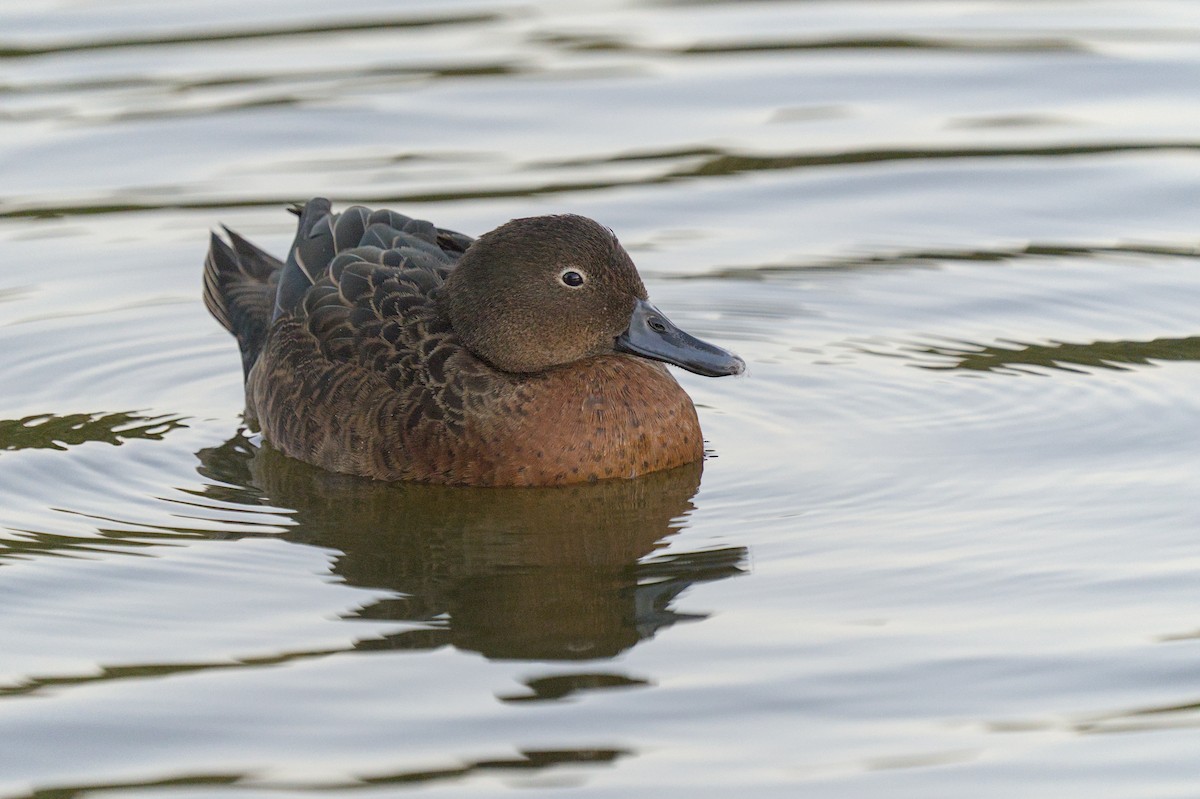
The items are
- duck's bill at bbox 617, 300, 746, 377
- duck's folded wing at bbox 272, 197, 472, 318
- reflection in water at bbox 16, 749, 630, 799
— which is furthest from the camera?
duck's folded wing at bbox 272, 197, 472, 318

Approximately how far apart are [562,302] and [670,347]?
504 mm

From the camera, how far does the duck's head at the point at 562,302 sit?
884 centimetres

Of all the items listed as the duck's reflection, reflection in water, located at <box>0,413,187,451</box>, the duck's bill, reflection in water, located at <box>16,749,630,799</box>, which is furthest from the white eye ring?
reflection in water, located at <box>16,749,630,799</box>

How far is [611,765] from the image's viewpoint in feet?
20.0

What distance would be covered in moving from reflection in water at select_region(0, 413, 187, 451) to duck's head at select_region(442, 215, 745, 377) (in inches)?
69.5

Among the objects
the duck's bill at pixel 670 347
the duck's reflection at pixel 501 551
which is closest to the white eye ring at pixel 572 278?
the duck's bill at pixel 670 347

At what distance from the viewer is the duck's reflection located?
7.21 meters

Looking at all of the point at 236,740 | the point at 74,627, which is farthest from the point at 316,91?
the point at 236,740

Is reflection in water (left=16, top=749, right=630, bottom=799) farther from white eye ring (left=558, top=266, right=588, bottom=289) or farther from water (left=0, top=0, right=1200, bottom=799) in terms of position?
white eye ring (left=558, top=266, right=588, bottom=289)

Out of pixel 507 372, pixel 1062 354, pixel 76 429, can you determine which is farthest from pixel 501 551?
pixel 1062 354

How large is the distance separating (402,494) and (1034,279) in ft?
13.7

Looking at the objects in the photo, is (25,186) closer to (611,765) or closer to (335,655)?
(335,655)

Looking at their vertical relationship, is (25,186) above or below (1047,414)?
above

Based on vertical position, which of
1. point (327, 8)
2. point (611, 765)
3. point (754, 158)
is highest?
point (327, 8)
